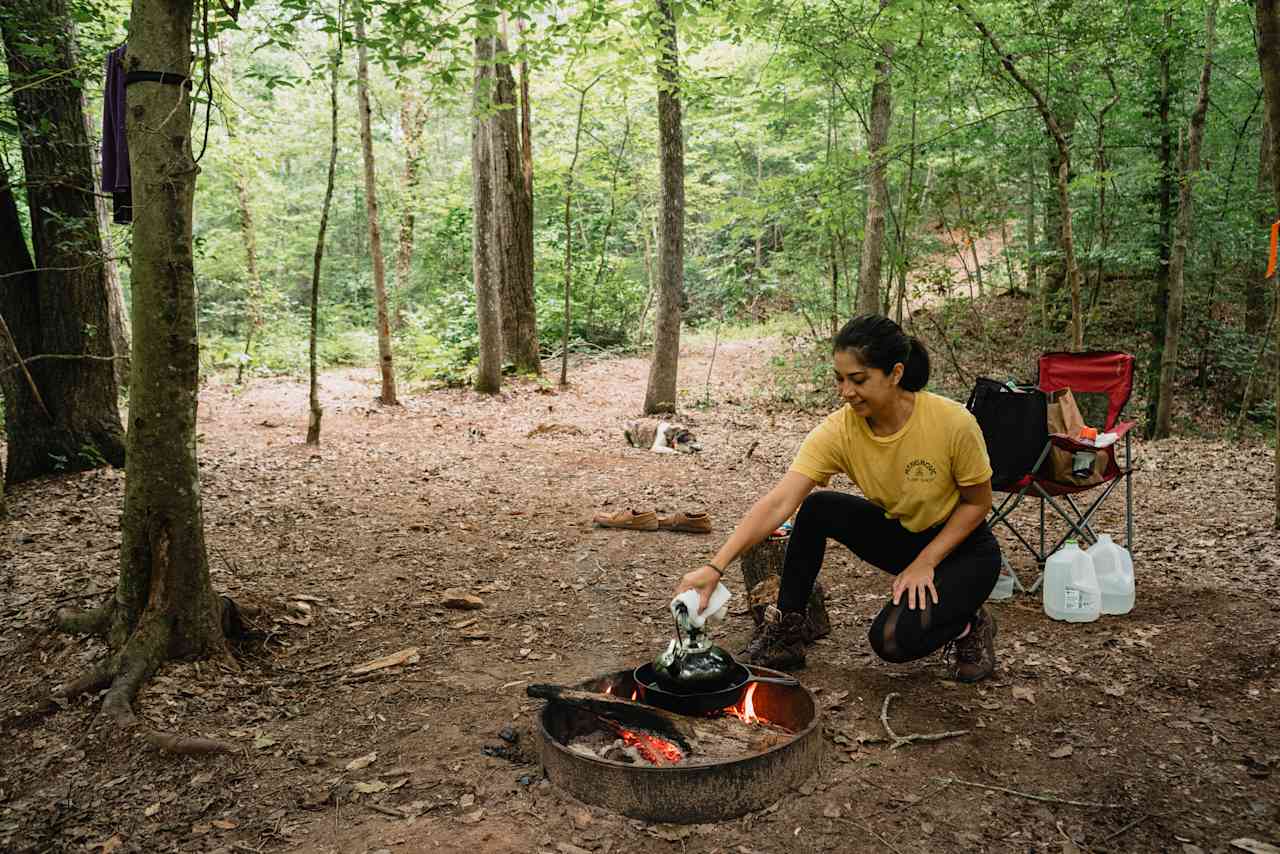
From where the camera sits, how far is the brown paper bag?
4211mm

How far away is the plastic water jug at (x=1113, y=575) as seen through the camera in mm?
4055

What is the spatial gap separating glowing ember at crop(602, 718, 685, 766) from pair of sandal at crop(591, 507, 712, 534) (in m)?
3.13

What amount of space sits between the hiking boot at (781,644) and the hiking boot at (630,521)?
2428 millimetres

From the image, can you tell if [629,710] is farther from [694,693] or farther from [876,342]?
[876,342]

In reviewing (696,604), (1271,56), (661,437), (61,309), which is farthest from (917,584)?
(61,309)

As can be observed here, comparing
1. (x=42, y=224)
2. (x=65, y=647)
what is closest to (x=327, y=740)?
(x=65, y=647)

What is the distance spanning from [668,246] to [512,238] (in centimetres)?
374

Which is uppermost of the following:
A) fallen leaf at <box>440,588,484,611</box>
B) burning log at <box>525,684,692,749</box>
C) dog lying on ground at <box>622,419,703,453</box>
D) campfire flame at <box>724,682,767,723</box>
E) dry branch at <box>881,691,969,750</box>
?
dog lying on ground at <box>622,419,703,453</box>

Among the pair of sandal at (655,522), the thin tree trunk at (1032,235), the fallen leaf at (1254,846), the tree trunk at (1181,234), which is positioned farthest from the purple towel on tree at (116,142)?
the thin tree trunk at (1032,235)

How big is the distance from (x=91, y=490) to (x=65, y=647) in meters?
2.95

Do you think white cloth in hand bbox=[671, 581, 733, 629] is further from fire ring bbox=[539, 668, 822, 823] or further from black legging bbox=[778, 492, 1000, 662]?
black legging bbox=[778, 492, 1000, 662]

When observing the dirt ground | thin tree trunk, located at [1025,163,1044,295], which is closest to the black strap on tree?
the dirt ground

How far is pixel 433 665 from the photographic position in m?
3.72

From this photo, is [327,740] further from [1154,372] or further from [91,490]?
[1154,372]
